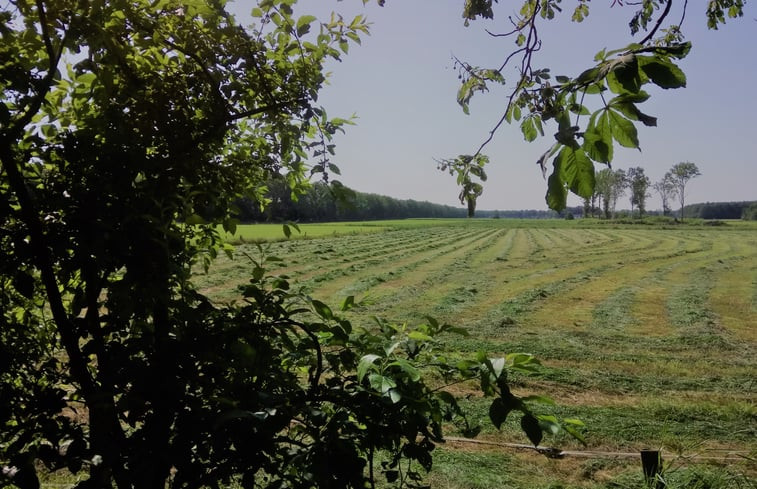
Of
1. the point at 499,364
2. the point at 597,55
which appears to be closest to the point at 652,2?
the point at 597,55

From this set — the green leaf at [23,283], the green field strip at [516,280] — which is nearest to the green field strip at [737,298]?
the green field strip at [516,280]

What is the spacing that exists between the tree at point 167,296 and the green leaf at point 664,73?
2.22 ft

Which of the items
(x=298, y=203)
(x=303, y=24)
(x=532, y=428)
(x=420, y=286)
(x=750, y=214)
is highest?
(x=750, y=214)

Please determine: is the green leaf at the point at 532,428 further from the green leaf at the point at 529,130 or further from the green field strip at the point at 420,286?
the green field strip at the point at 420,286

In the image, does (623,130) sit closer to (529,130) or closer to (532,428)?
(529,130)

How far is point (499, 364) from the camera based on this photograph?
3.73 feet

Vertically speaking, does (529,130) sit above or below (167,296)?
above

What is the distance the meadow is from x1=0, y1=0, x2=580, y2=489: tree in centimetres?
26

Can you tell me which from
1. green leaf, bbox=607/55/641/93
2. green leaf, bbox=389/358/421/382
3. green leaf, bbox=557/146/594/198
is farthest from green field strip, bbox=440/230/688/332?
green leaf, bbox=607/55/641/93

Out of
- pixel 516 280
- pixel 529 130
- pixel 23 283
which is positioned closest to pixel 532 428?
pixel 529 130

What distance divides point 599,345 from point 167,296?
8.98 meters

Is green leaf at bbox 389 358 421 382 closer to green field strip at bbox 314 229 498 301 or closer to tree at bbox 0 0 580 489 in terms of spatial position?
tree at bbox 0 0 580 489

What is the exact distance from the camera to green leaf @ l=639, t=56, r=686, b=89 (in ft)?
2.85

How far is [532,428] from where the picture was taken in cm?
111
